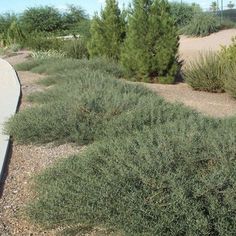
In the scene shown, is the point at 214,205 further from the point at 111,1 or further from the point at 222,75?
the point at 111,1

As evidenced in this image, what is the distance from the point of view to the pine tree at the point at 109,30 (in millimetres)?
18281

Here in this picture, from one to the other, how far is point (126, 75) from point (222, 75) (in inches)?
131

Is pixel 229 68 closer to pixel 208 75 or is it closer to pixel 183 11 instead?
pixel 208 75

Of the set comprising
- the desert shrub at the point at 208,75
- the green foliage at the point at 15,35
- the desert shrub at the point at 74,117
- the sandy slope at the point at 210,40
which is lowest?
the sandy slope at the point at 210,40

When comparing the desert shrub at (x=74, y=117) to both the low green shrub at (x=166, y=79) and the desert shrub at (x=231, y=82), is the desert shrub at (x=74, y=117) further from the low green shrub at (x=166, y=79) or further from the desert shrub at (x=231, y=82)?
the low green shrub at (x=166, y=79)

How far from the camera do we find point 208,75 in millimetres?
13188

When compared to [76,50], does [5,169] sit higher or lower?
higher

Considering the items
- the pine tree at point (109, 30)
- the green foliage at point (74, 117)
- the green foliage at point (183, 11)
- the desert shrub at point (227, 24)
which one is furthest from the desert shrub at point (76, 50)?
the green foliage at point (183, 11)

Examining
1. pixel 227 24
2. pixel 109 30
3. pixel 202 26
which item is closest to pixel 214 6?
pixel 227 24

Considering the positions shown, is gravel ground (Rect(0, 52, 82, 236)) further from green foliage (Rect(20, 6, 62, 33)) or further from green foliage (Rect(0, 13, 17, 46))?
green foliage (Rect(20, 6, 62, 33))

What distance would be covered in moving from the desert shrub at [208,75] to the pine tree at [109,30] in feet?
17.0

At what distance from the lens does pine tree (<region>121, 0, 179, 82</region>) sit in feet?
48.5

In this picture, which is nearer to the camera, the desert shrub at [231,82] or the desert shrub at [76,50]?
the desert shrub at [231,82]

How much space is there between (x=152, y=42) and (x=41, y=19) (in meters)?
29.2
